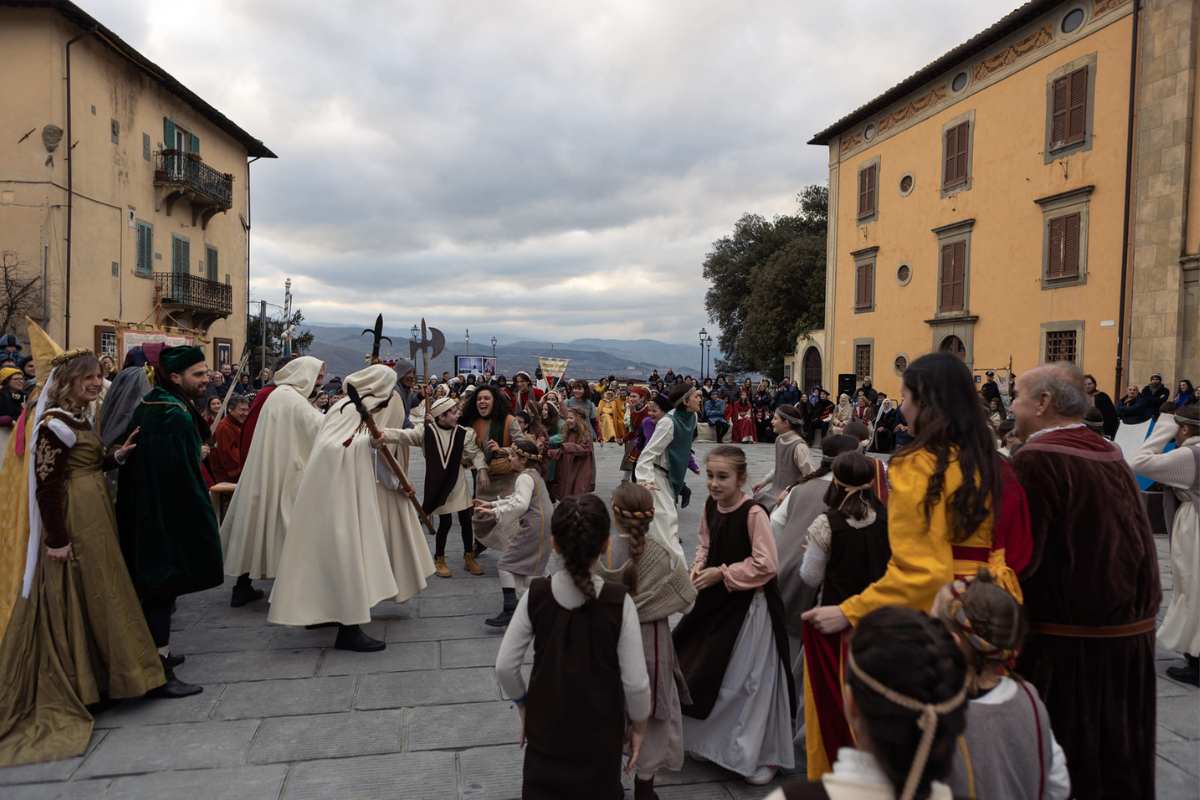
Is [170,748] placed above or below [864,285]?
below

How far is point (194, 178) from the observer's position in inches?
976

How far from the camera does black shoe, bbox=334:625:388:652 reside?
4914mm

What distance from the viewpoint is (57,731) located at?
3.61 m

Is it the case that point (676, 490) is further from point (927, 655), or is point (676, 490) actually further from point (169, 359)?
point (927, 655)

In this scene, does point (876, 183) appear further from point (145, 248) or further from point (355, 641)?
point (355, 641)

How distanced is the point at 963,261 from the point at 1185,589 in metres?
18.9

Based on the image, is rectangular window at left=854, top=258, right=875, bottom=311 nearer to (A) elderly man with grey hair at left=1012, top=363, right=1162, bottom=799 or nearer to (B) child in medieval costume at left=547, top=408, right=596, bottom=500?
(B) child in medieval costume at left=547, top=408, right=596, bottom=500

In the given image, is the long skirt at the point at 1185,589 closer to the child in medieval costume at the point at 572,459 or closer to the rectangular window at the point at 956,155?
the child in medieval costume at the point at 572,459

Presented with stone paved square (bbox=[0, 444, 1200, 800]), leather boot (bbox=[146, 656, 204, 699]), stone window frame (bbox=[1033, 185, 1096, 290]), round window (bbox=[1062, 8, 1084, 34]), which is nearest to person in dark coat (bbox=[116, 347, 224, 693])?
leather boot (bbox=[146, 656, 204, 699])

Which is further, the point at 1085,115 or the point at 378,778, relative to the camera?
the point at 1085,115

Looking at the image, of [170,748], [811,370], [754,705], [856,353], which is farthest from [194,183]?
[754,705]

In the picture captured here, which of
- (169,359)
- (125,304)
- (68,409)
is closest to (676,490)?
(169,359)

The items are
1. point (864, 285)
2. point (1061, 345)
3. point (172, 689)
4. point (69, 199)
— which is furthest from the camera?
point (864, 285)

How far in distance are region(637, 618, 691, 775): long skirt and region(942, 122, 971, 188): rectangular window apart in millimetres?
22041
